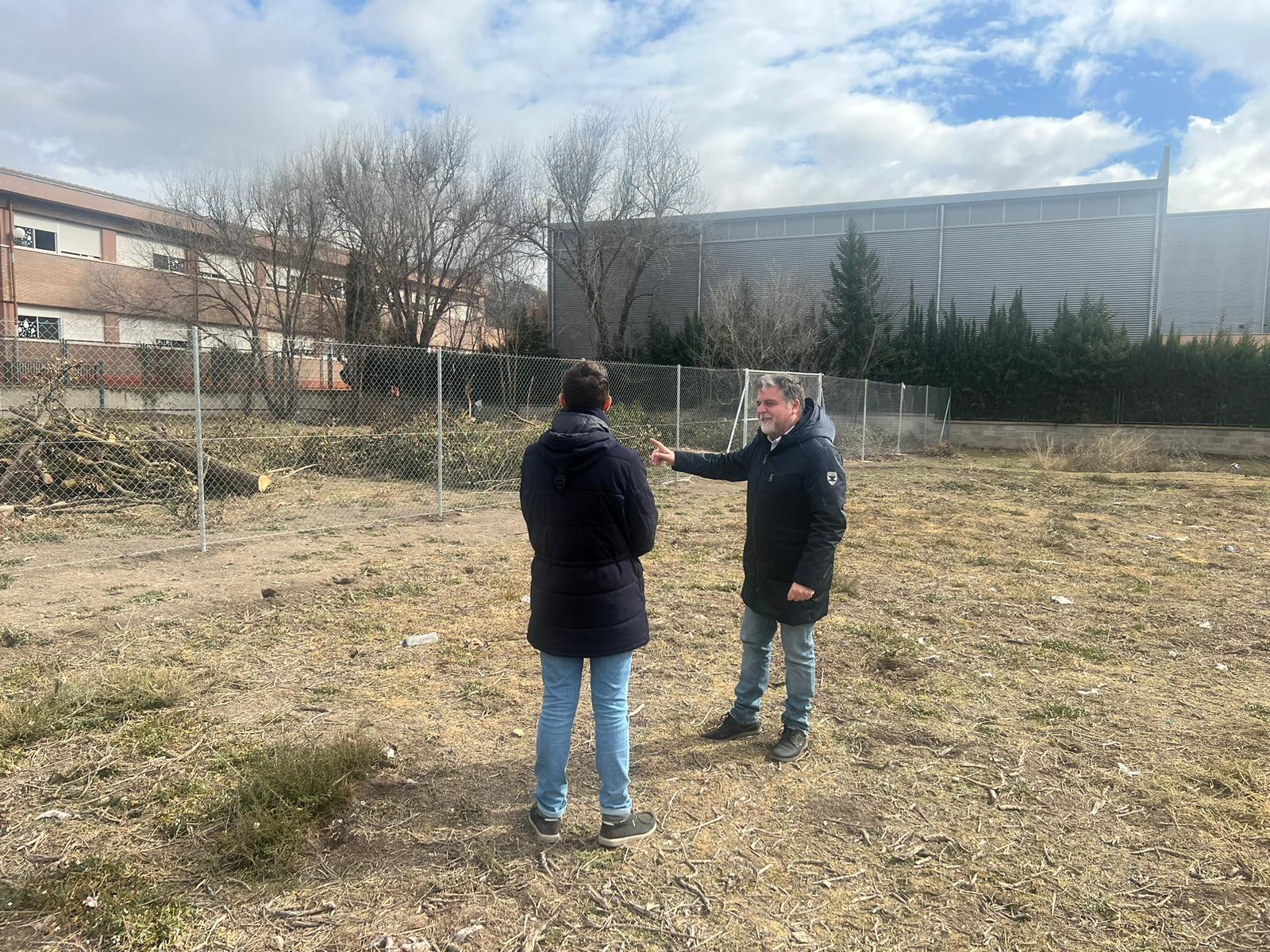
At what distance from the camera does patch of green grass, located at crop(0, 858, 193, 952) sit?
2.30 metres

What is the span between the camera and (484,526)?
940 cm

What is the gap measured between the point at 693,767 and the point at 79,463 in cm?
959

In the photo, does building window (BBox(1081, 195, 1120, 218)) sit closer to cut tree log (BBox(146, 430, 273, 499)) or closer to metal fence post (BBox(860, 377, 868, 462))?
metal fence post (BBox(860, 377, 868, 462))

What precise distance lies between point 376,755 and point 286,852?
0.69 metres

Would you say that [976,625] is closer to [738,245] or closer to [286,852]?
[286,852]

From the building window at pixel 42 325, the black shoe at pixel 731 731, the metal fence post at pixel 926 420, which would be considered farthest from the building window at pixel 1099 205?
the building window at pixel 42 325

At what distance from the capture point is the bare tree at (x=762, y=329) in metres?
26.6

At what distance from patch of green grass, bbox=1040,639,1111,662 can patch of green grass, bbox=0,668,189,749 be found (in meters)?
5.38

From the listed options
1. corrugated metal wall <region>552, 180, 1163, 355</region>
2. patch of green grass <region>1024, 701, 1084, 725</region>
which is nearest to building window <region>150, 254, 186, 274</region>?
corrugated metal wall <region>552, 180, 1163, 355</region>

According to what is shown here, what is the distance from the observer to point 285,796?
295cm

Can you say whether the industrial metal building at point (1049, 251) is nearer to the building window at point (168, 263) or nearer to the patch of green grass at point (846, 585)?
the building window at point (168, 263)

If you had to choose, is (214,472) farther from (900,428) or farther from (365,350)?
(900,428)

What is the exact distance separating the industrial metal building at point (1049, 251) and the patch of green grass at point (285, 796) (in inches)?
1229

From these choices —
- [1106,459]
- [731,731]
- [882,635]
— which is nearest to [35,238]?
[882,635]
